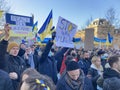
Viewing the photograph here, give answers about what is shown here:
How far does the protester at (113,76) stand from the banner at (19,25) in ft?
12.0

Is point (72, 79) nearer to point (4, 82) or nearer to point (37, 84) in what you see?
point (4, 82)

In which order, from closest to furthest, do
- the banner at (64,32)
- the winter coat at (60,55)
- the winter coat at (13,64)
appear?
the winter coat at (13,64)
the banner at (64,32)
the winter coat at (60,55)

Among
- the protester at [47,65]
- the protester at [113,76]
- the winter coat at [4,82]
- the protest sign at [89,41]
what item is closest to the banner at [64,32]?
the protester at [47,65]

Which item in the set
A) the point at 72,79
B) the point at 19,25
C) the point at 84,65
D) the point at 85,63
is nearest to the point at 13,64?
the point at 72,79

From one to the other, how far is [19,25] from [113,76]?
4064 millimetres

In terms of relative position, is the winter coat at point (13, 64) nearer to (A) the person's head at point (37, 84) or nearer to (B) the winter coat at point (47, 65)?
(B) the winter coat at point (47, 65)

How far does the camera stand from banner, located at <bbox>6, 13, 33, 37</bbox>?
25.4 ft

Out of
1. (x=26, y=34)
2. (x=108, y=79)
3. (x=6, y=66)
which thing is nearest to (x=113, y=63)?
(x=108, y=79)

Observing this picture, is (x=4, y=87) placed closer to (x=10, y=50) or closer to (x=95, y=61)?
(x=10, y=50)

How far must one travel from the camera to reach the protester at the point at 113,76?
13.8 feet

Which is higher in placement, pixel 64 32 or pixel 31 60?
pixel 64 32

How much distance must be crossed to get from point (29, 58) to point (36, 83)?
4.96 metres

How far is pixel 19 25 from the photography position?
795 centimetres

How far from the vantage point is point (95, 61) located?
21.4 feet
